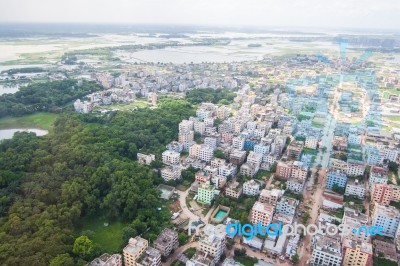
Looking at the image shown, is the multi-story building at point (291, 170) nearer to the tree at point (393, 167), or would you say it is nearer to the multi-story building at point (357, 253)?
the multi-story building at point (357, 253)

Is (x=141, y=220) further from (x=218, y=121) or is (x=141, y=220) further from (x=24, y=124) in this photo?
(x=24, y=124)

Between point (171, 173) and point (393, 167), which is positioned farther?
point (393, 167)

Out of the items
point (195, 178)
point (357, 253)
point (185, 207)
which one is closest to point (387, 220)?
point (357, 253)

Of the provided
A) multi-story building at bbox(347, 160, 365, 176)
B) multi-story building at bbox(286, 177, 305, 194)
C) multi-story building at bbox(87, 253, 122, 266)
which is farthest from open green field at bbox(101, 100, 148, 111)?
multi-story building at bbox(87, 253, 122, 266)

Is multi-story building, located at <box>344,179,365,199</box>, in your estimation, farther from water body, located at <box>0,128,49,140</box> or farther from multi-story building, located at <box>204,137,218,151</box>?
water body, located at <box>0,128,49,140</box>

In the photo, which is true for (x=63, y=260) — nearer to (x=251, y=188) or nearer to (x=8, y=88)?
(x=251, y=188)
